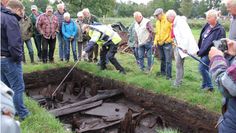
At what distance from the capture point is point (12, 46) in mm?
5434

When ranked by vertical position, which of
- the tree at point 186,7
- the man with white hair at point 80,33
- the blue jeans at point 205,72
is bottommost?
the blue jeans at point 205,72

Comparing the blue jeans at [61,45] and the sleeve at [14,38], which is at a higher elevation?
the sleeve at [14,38]

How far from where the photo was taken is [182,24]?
812cm

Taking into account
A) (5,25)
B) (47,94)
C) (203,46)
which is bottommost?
(47,94)

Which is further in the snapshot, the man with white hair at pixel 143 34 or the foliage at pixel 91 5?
the foliage at pixel 91 5

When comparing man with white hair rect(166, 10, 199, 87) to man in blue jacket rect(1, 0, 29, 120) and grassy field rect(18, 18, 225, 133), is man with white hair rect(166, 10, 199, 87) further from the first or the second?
man in blue jacket rect(1, 0, 29, 120)

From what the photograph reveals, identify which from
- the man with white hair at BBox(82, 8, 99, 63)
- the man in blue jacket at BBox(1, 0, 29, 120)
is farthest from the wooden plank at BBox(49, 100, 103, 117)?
the man with white hair at BBox(82, 8, 99, 63)

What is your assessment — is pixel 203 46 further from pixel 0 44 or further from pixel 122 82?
pixel 0 44

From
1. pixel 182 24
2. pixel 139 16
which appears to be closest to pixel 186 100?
pixel 182 24

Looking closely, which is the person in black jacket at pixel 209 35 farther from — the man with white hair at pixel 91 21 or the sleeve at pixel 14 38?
the sleeve at pixel 14 38

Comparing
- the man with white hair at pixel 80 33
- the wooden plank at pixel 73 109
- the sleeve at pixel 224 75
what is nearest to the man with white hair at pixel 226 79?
the sleeve at pixel 224 75

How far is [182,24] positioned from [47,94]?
4.85 meters

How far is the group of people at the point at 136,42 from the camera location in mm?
3645

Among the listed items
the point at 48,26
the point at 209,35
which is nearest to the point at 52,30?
the point at 48,26
